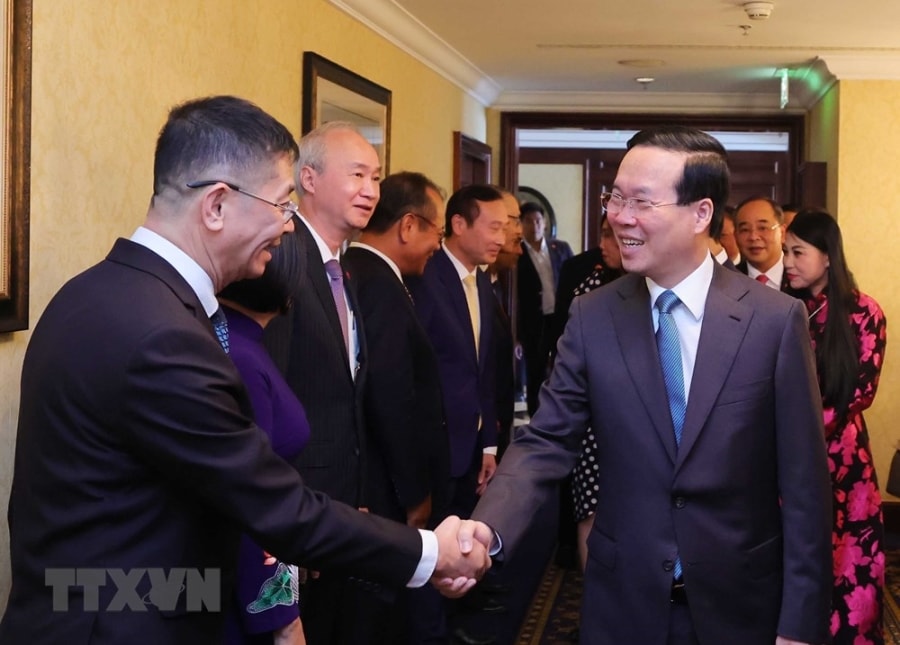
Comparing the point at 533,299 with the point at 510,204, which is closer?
the point at 510,204

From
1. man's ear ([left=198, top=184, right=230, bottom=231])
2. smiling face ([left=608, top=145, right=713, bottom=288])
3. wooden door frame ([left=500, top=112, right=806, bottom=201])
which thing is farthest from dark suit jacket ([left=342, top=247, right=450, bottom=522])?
wooden door frame ([left=500, top=112, right=806, bottom=201])

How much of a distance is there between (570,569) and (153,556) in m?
4.53

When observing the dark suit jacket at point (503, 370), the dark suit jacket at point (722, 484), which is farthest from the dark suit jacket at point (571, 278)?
the dark suit jacket at point (722, 484)

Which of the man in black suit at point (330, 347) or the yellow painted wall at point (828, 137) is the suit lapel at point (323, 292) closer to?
the man in black suit at point (330, 347)

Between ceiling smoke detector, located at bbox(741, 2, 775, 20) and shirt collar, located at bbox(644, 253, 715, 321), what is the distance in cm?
353

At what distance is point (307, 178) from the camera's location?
3.28 meters

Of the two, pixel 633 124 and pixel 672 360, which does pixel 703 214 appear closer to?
pixel 672 360

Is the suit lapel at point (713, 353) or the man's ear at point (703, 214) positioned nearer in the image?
the suit lapel at point (713, 353)

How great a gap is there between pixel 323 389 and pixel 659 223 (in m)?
1.00

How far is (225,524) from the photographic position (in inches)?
70.2

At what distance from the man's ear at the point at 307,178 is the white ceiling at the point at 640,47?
2.13 meters

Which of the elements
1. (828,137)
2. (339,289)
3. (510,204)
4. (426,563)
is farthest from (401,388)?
(828,137)

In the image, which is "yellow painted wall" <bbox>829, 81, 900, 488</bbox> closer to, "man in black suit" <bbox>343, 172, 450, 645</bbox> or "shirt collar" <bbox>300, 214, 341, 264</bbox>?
"man in black suit" <bbox>343, 172, 450, 645</bbox>

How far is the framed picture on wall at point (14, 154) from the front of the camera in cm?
247
